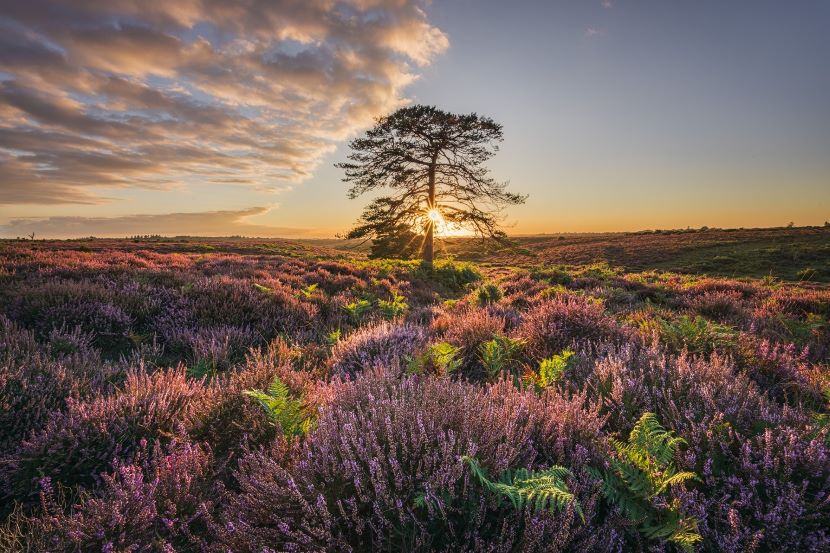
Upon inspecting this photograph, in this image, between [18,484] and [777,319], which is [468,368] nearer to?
[18,484]

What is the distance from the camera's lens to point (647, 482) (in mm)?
1767

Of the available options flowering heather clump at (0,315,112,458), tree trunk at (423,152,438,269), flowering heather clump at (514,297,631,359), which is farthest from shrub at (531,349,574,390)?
tree trunk at (423,152,438,269)

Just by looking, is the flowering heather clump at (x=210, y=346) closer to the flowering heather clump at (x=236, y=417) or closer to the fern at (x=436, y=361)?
the flowering heather clump at (x=236, y=417)

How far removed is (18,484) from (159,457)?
0.83 metres

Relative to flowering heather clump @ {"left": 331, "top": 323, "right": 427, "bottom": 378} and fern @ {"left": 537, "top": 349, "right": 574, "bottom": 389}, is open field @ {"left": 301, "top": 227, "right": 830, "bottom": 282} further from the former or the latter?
fern @ {"left": 537, "top": 349, "right": 574, "bottom": 389}

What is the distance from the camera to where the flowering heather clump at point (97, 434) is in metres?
2.30

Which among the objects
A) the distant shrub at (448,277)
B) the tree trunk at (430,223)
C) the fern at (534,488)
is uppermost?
the tree trunk at (430,223)

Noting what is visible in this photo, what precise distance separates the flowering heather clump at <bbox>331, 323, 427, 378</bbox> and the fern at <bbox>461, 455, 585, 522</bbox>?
2190mm

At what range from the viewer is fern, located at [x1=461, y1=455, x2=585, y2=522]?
141cm

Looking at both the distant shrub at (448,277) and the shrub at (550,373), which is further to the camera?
the distant shrub at (448,277)

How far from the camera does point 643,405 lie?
8.78ft

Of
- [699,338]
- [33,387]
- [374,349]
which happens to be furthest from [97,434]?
[699,338]

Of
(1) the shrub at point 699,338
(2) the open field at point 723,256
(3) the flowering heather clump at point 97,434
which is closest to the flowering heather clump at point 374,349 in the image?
(3) the flowering heather clump at point 97,434

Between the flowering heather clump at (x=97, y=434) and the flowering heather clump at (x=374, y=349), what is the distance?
55.9 inches
